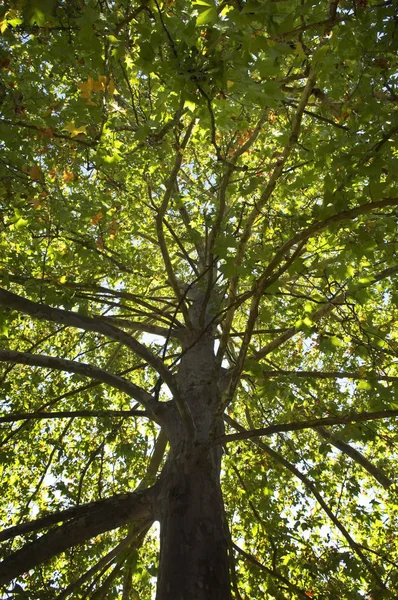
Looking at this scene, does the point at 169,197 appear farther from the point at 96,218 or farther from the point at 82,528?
the point at 82,528

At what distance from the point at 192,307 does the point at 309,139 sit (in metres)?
2.45

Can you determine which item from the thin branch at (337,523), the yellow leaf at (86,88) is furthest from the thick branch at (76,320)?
the yellow leaf at (86,88)

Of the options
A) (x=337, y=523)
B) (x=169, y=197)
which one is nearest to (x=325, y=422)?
(x=337, y=523)

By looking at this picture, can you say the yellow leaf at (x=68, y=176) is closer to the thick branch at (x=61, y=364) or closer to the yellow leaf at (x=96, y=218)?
the yellow leaf at (x=96, y=218)

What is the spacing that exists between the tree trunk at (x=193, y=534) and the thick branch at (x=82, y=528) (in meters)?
0.24

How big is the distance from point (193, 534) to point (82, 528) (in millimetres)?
748

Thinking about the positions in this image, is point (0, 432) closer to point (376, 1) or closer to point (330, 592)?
point (330, 592)

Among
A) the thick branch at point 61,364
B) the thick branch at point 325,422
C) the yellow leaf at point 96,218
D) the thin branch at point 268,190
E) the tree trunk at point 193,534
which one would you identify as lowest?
the tree trunk at point 193,534

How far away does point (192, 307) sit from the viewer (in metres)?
5.27

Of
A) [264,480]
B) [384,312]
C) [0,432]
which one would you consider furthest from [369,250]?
[0,432]

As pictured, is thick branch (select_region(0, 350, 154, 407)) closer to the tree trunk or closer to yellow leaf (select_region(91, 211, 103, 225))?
the tree trunk

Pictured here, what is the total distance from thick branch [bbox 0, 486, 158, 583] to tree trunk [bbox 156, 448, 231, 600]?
240 millimetres

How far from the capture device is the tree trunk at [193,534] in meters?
2.23

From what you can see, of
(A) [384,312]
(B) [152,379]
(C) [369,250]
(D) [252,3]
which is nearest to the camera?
(D) [252,3]
